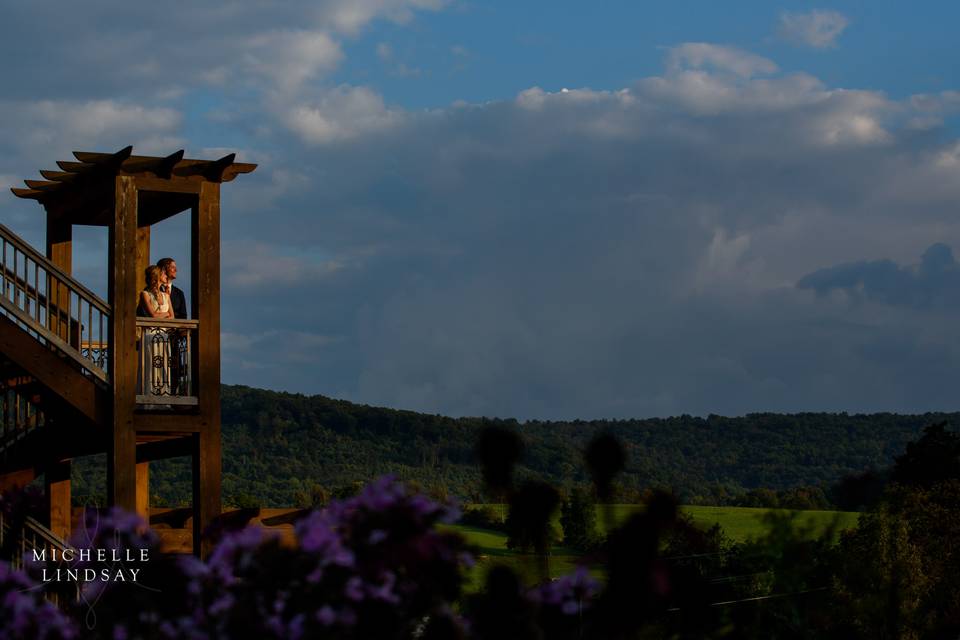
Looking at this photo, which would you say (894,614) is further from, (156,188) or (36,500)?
(156,188)

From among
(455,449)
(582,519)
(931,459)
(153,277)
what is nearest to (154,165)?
(153,277)

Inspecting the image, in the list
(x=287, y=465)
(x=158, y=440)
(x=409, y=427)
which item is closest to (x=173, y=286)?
(x=158, y=440)

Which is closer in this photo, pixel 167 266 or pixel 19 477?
pixel 167 266

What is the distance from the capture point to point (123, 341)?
15.9m

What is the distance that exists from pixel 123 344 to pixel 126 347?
5 cm

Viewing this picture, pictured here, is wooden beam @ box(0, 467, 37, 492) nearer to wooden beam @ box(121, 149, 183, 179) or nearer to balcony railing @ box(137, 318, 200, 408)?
balcony railing @ box(137, 318, 200, 408)

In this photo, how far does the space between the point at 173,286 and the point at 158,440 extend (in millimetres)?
2334

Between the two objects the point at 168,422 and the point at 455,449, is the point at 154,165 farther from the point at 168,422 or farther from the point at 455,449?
the point at 455,449

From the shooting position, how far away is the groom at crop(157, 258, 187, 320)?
16.6 metres

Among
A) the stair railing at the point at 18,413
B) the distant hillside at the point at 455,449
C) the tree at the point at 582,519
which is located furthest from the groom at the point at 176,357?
the distant hillside at the point at 455,449

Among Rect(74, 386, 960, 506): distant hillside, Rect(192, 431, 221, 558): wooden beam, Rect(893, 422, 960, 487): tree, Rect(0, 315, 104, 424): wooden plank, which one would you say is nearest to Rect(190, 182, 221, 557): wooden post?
Rect(192, 431, 221, 558): wooden beam

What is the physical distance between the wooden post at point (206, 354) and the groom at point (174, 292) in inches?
10.7

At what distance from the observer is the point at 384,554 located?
458cm

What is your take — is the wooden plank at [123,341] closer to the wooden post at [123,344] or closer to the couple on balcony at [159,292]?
the wooden post at [123,344]
